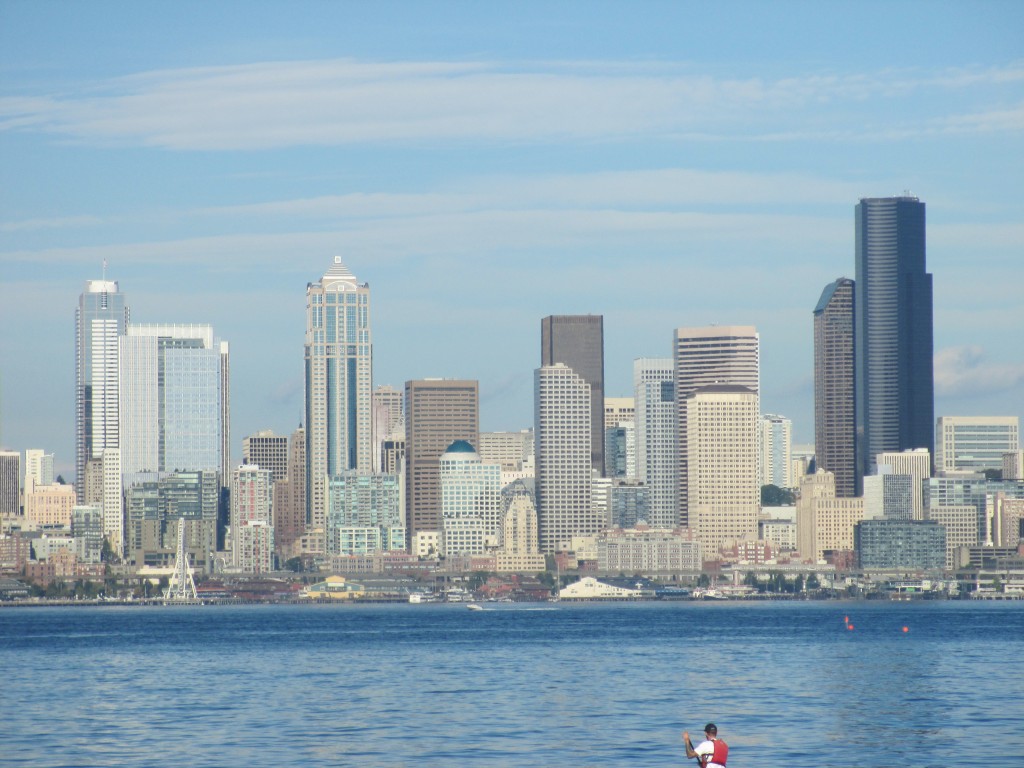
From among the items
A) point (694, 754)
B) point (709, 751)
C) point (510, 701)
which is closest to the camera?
point (694, 754)

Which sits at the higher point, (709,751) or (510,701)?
(709,751)

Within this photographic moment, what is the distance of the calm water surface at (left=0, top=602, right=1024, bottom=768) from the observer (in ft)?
183

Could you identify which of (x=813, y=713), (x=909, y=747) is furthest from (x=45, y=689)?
(x=909, y=747)

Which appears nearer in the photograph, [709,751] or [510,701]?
[709,751]

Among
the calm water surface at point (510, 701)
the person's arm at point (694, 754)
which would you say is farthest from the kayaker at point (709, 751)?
the calm water surface at point (510, 701)

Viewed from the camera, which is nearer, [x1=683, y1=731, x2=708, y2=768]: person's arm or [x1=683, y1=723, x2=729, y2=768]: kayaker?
[x1=683, y1=731, x2=708, y2=768]: person's arm

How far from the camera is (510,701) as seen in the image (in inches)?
2835

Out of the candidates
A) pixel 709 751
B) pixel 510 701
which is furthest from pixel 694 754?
pixel 510 701

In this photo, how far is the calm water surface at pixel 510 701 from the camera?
5591cm

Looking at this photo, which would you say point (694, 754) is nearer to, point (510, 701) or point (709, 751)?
point (709, 751)

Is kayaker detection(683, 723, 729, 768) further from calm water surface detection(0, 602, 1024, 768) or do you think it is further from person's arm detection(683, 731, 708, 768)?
calm water surface detection(0, 602, 1024, 768)

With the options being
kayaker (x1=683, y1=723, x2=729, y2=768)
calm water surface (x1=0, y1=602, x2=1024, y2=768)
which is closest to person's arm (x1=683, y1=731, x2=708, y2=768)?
kayaker (x1=683, y1=723, x2=729, y2=768)

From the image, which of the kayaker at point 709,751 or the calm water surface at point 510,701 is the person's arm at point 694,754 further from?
the calm water surface at point 510,701

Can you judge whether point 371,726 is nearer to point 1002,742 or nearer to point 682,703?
point 682,703
